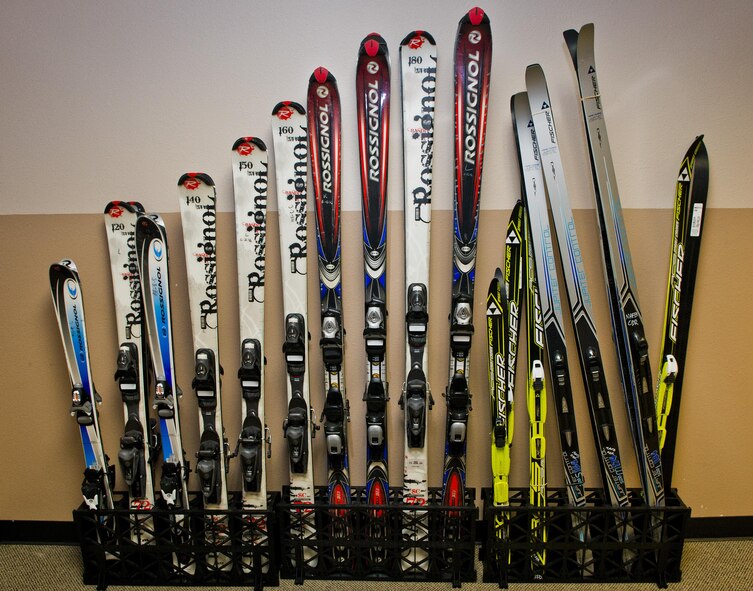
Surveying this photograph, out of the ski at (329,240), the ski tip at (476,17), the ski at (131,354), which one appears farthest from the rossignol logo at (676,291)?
the ski at (131,354)

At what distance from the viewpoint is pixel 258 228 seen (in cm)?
172

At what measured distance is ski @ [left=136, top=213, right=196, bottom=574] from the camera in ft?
5.49

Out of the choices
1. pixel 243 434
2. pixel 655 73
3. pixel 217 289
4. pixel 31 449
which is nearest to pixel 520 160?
pixel 655 73

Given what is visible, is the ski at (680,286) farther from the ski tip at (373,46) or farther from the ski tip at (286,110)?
the ski tip at (286,110)

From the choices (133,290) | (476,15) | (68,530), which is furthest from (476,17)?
(68,530)

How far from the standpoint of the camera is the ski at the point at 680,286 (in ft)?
5.64

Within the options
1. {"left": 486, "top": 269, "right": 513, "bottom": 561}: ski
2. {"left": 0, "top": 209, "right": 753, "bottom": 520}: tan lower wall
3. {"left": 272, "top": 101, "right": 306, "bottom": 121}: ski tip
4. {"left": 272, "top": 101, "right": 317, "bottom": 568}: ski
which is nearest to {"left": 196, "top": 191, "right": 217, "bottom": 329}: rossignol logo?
{"left": 0, "top": 209, "right": 753, "bottom": 520}: tan lower wall

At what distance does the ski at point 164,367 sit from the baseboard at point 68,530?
Result: 57 centimetres

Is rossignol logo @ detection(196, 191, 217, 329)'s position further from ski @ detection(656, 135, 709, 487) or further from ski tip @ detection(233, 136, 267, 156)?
ski @ detection(656, 135, 709, 487)

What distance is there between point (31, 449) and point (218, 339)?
0.94 m

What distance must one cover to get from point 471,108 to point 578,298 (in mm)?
776

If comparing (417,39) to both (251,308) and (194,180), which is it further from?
(251,308)

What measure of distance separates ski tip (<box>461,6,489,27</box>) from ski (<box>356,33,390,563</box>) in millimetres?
292

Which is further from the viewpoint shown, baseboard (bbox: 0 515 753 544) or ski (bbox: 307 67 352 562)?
baseboard (bbox: 0 515 753 544)
